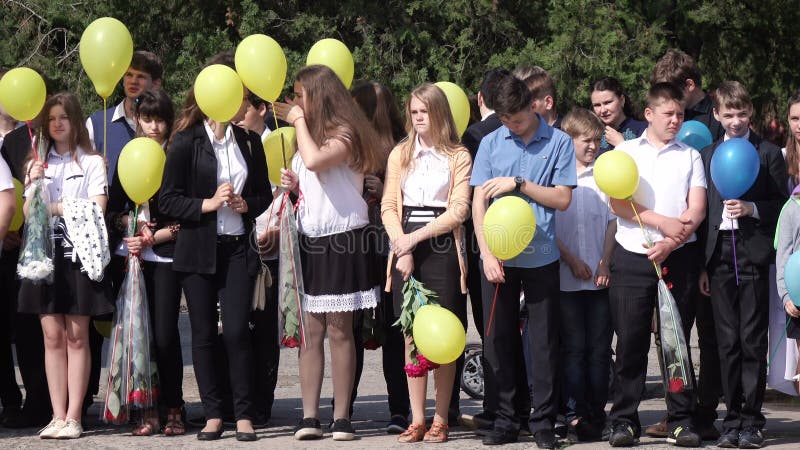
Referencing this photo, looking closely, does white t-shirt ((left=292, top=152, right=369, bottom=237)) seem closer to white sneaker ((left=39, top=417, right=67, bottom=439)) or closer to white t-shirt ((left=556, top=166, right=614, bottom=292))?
white t-shirt ((left=556, top=166, right=614, bottom=292))

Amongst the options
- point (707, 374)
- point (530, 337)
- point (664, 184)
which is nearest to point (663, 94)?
point (664, 184)

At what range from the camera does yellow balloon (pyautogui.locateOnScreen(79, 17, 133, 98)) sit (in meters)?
7.55

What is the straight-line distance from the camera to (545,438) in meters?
6.93

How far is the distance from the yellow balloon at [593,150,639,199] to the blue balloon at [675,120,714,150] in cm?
95

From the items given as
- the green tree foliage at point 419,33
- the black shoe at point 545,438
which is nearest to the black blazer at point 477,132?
the black shoe at point 545,438

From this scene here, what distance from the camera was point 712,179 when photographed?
279 inches

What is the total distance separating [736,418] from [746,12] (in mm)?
9873

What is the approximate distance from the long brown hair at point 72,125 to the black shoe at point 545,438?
9.95 feet

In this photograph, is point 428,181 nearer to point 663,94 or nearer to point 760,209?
point 663,94

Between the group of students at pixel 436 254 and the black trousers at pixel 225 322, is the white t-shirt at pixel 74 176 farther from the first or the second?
the black trousers at pixel 225 322

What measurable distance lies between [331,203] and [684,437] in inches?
92.0

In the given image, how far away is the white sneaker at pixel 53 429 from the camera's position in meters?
7.28

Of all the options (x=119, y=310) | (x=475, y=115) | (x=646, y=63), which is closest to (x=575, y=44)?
(x=646, y=63)

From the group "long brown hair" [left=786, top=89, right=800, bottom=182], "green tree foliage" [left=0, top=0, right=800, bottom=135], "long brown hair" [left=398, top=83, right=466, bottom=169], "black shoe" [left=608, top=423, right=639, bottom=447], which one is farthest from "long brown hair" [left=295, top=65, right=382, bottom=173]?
"green tree foliage" [left=0, top=0, right=800, bottom=135]
